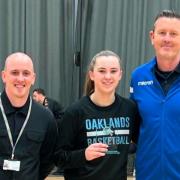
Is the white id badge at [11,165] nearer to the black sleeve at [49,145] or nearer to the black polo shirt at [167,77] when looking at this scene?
the black sleeve at [49,145]

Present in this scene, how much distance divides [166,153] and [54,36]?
5336 millimetres

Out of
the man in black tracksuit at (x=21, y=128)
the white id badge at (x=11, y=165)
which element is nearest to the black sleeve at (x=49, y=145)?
the man in black tracksuit at (x=21, y=128)

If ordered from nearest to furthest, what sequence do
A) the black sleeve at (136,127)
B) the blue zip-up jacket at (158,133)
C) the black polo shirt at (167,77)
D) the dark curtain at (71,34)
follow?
the blue zip-up jacket at (158,133)
the black polo shirt at (167,77)
the black sleeve at (136,127)
the dark curtain at (71,34)

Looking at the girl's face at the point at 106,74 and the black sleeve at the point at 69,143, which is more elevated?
the girl's face at the point at 106,74

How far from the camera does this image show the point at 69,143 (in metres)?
2.76

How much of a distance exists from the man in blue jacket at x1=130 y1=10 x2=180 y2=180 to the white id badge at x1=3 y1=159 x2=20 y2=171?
0.81m

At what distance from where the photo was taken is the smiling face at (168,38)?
9.01 feet

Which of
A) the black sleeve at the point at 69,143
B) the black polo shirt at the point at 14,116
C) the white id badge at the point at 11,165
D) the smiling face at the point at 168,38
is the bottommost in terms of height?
the white id badge at the point at 11,165

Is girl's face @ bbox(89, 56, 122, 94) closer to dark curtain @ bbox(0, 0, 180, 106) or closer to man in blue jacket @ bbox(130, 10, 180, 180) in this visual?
man in blue jacket @ bbox(130, 10, 180, 180)

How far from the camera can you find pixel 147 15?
7.51 meters

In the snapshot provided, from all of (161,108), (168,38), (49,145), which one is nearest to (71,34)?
(49,145)

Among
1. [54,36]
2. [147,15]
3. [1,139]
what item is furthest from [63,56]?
[1,139]

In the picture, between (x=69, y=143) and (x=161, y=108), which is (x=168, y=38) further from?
(x=69, y=143)

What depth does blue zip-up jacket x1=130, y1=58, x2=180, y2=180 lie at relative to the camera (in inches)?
105
